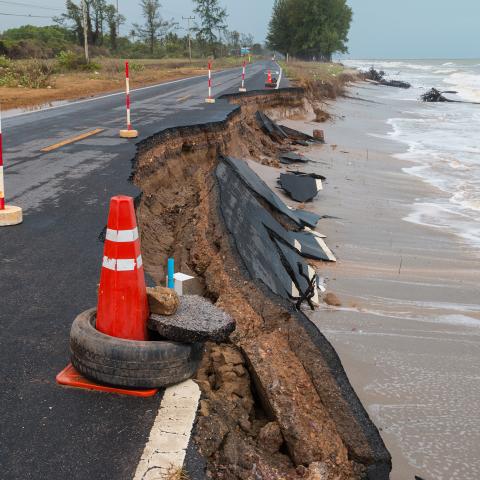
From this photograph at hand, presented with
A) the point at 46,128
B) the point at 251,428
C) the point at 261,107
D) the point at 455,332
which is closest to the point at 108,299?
the point at 251,428

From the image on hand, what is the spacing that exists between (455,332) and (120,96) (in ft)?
57.2

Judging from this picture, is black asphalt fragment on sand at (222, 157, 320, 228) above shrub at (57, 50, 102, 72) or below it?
below

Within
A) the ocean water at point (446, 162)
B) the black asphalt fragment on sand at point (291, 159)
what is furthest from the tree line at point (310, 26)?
the black asphalt fragment on sand at point (291, 159)

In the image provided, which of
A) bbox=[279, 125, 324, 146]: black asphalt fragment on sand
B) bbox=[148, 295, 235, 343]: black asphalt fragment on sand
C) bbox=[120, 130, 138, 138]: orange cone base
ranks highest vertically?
bbox=[120, 130, 138, 138]: orange cone base

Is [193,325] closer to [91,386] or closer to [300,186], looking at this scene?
[91,386]

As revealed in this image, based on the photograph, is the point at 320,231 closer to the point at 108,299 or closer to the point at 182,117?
the point at 182,117

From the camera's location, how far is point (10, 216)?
582cm

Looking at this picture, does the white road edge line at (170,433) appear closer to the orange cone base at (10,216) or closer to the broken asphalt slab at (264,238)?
the broken asphalt slab at (264,238)

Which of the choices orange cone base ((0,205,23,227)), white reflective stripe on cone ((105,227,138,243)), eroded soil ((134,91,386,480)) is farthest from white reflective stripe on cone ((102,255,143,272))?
orange cone base ((0,205,23,227))

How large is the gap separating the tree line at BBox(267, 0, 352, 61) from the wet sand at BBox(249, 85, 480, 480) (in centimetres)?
8161

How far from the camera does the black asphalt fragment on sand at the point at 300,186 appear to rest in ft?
37.7

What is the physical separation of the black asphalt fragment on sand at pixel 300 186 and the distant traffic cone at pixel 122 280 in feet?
27.7

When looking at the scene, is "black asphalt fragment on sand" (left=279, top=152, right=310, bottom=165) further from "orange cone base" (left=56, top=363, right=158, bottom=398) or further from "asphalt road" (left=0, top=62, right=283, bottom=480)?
"orange cone base" (left=56, top=363, right=158, bottom=398)

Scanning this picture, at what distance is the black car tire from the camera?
10.0ft
